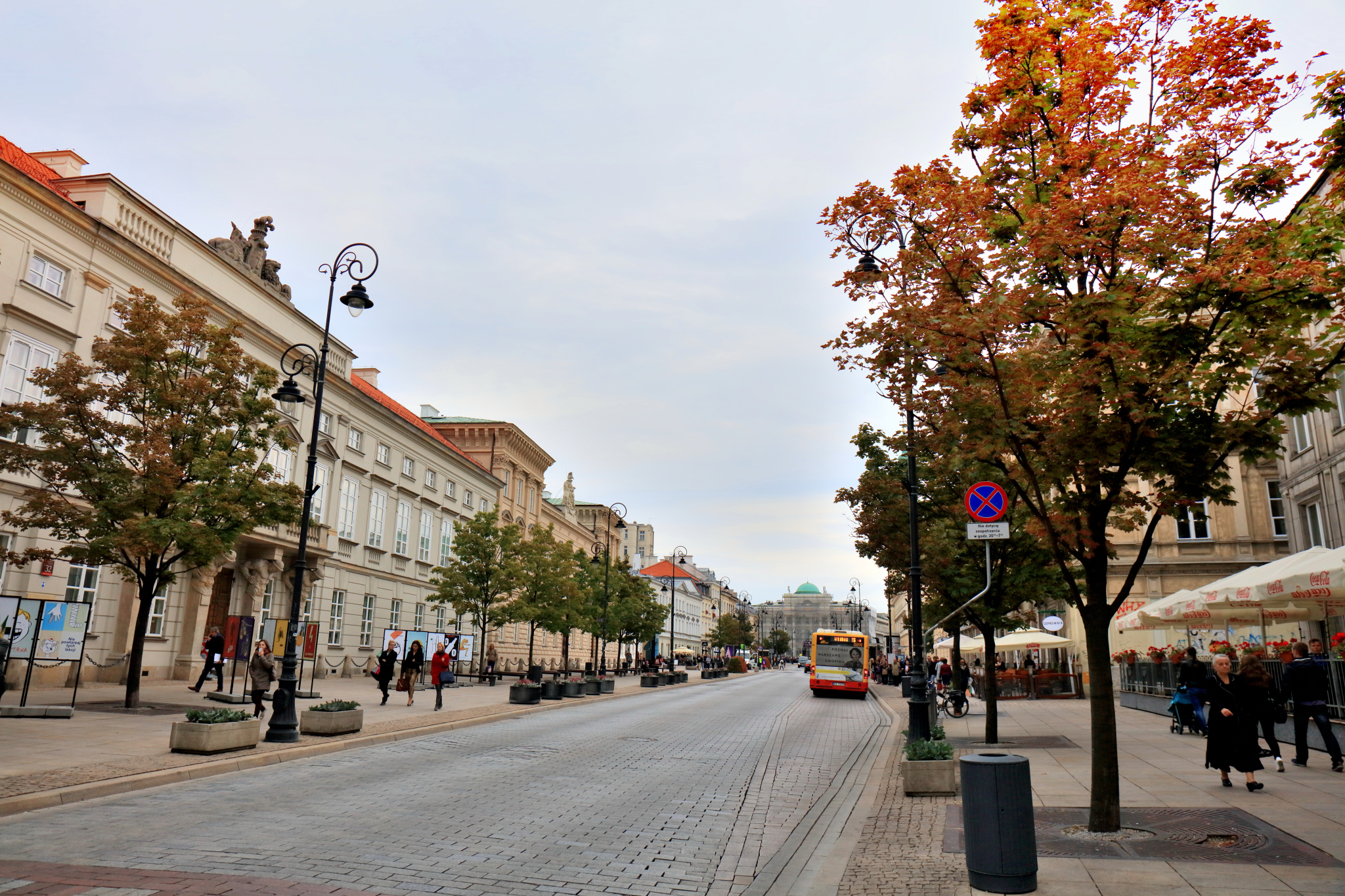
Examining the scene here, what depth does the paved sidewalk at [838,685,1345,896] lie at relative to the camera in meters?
6.30

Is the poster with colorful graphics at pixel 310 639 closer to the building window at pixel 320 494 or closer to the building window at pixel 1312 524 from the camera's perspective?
the building window at pixel 320 494

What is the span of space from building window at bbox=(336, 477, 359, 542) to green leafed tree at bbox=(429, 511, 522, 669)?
430cm

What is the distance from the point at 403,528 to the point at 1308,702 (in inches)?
1543

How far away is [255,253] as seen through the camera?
31219 mm

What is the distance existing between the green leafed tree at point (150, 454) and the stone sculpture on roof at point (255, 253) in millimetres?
10685

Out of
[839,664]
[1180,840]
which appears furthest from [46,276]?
[839,664]

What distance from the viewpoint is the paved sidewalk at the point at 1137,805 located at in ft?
20.7

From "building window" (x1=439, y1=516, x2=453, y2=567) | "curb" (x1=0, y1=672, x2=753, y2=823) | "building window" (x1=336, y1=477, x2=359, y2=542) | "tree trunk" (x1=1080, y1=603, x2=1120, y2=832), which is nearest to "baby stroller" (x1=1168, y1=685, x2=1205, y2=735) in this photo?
"tree trunk" (x1=1080, y1=603, x2=1120, y2=832)

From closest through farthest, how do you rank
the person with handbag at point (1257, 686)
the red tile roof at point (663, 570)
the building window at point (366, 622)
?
the person with handbag at point (1257, 686) < the building window at point (366, 622) < the red tile roof at point (663, 570)

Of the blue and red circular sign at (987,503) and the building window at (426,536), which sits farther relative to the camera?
the building window at (426,536)

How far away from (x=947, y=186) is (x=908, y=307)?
1311 millimetres

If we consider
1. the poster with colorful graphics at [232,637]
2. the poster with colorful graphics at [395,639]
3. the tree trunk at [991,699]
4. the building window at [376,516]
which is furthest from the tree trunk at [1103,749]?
the building window at [376,516]

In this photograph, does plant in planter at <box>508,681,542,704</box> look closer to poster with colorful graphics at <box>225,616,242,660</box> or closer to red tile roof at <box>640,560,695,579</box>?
poster with colorful graphics at <box>225,616,242,660</box>

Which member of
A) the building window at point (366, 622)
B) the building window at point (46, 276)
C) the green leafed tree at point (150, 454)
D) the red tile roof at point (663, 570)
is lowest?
the building window at point (366, 622)
